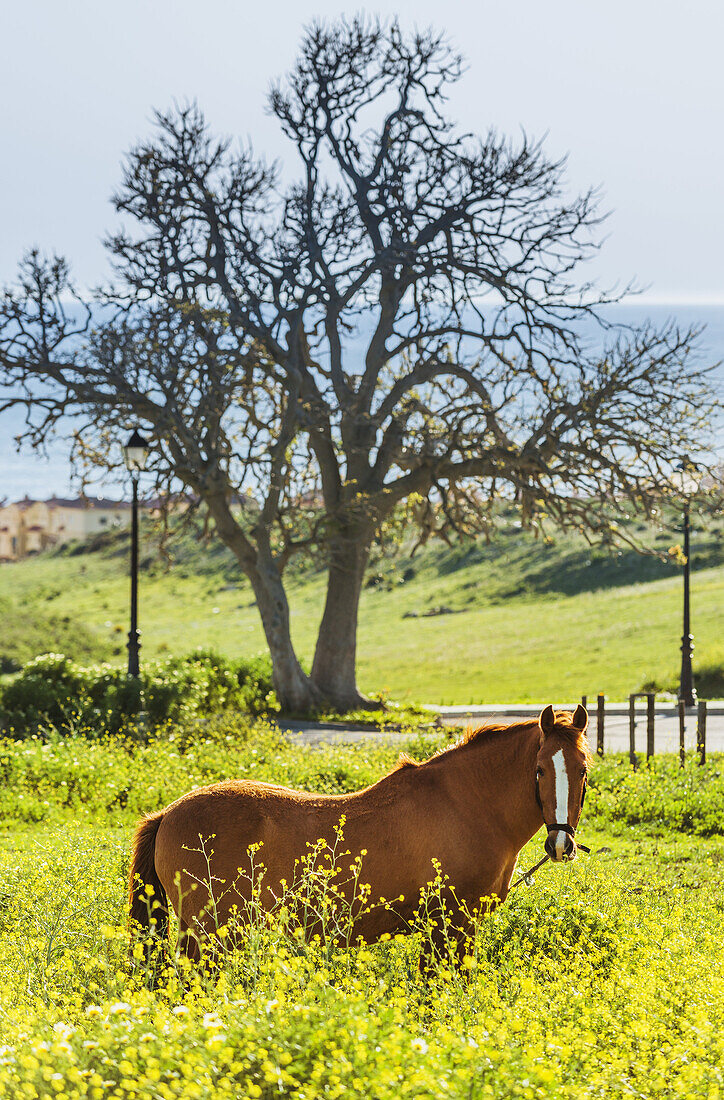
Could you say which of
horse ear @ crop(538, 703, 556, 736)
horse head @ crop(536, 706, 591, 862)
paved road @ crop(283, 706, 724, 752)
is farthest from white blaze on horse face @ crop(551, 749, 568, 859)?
paved road @ crop(283, 706, 724, 752)

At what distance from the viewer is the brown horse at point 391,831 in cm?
602

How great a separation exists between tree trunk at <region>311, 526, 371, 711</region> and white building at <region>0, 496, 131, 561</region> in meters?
70.3

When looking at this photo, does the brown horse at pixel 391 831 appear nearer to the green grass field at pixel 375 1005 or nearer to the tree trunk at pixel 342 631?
the green grass field at pixel 375 1005

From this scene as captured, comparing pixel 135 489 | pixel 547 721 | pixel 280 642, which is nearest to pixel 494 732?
pixel 547 721

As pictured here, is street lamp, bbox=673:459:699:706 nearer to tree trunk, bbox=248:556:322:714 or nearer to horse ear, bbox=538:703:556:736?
tree trunk, bbox=248:556:322:714

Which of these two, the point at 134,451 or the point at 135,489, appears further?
the point at 135,489

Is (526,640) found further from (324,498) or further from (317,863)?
(317,863)

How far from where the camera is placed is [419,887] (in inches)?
243

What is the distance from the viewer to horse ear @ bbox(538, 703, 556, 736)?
593 cm

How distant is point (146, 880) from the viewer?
249 inches

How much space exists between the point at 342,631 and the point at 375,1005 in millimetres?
20125

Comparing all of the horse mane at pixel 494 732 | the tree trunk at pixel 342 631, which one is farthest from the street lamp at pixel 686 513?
the horse mane at pixel 494 732

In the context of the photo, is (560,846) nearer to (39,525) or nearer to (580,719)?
(580,719)

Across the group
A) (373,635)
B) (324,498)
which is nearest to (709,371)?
(324,498)
